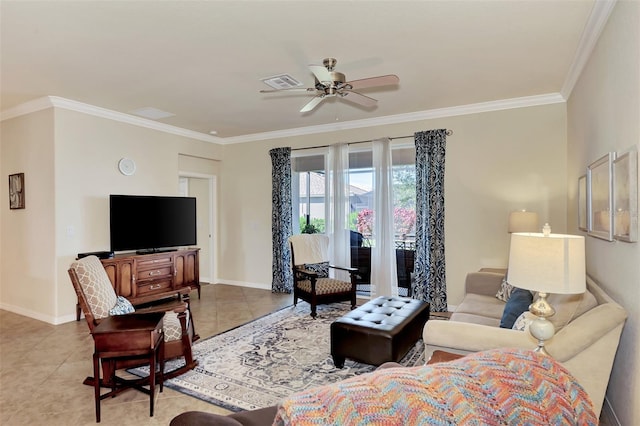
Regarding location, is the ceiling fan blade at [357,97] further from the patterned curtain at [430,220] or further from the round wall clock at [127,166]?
the round wall clock at [127,166]

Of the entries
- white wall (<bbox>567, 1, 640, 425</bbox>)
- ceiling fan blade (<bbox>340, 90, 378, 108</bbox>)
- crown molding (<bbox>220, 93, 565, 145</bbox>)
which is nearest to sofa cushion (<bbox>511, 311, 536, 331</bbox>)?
white wall (<bbox>567, 1, 640, 425</bbox>)

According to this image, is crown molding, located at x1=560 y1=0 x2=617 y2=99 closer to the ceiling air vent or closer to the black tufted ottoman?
the ceiling air vent

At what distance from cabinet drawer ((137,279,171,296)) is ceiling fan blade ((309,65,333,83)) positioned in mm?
3911

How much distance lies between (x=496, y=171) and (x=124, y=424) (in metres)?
4.86

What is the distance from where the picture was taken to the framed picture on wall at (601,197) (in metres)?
2.40

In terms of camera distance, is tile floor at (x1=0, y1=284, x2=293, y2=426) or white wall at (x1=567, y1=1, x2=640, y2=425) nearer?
white wall at (x1=567, y1=1, x2=640, y2=425)

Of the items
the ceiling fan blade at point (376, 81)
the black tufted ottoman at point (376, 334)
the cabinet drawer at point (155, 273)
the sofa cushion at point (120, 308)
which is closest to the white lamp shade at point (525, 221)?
the black tufted ottoman at point (376, 334)

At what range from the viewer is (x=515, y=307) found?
2.68 meters

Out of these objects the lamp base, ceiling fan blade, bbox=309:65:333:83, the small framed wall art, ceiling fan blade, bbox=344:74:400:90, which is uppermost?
ceiling fan blade, bbox=309:65:333:83

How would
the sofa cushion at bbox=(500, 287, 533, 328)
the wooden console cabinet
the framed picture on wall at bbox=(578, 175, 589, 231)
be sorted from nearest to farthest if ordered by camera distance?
the sofa cushion at bbox=(500, 287, 533, 328) → the framed picture on wall at bbox=(578, 175, 589, 231) → the wooden console cabinet

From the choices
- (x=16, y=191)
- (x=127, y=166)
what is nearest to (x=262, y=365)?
(x=127, y=166)

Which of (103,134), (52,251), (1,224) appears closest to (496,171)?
(103,134)

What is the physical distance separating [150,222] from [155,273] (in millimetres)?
771

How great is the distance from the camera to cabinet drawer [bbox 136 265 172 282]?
5.04 m
